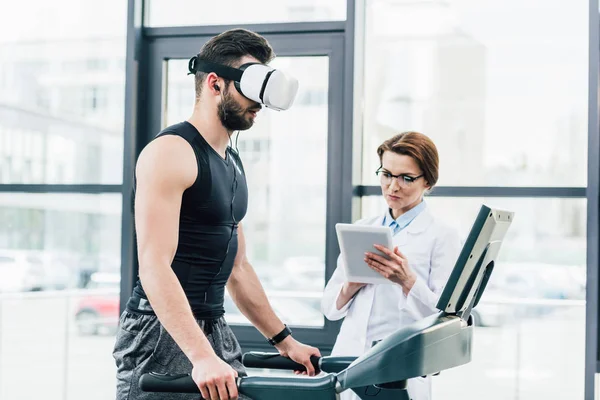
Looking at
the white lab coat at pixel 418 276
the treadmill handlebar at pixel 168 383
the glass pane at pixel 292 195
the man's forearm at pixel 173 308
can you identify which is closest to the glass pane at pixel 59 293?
the glass pane at pixel 292 195

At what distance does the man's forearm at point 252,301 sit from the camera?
6.86 ft

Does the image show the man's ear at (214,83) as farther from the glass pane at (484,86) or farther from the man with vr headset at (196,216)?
the glass pane at (484,86)

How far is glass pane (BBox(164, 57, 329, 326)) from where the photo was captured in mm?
3420

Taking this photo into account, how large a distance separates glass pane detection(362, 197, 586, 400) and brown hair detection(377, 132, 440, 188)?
0.73 meters

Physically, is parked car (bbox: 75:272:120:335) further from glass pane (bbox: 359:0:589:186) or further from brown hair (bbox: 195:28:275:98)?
brown hair (bbox: 195:28:275:98)

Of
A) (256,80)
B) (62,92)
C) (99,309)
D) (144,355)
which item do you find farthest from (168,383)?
(62,92)

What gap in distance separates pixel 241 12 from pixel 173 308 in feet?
6.95

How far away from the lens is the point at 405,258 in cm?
248

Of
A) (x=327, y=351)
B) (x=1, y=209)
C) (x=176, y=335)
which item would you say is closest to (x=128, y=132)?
(x=1, y=209)

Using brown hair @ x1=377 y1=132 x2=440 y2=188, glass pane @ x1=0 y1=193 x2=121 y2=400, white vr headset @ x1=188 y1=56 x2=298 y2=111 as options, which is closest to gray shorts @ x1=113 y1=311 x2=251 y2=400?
white vr headset @ x1=188 y1=56 x2=298 y2=111

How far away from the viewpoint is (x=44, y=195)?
3711 millimetres

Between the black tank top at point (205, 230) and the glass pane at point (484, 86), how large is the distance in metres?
1.56

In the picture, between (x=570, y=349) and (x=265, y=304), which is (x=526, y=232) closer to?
(x=570, y=349)

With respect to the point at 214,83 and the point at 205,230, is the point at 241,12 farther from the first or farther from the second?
the point at 205,230
